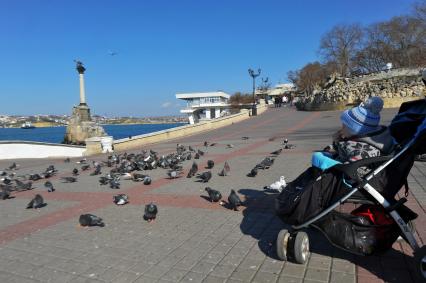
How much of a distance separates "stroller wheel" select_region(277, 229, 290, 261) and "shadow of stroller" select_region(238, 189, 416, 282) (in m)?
0.17

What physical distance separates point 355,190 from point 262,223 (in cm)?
217

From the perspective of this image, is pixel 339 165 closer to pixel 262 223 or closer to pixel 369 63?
pixel 262 223

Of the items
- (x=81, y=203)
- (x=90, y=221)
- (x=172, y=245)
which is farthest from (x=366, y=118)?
(x=81, y=203)

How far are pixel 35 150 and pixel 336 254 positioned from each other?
21.8 m

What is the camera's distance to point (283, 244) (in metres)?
3.96

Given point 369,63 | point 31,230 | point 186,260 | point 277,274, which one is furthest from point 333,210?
point 369,63

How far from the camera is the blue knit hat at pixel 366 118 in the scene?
3768 mm

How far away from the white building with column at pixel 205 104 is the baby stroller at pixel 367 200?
72531 millimetres

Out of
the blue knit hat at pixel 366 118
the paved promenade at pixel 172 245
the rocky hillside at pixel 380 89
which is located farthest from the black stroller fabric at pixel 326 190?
the rocky hillside at pixel 380 89

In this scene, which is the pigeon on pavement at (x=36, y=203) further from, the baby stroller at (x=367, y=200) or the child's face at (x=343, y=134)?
the child's face at (x=343, y=134)

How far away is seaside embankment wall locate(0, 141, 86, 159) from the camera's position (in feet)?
70.9

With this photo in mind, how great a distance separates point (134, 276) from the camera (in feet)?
12.9

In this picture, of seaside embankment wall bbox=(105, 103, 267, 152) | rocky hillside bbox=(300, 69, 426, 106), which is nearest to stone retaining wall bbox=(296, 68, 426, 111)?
rocky hillside bbox=(300, 69, 426, 106)

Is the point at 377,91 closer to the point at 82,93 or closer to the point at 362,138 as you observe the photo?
the point at 82,93
